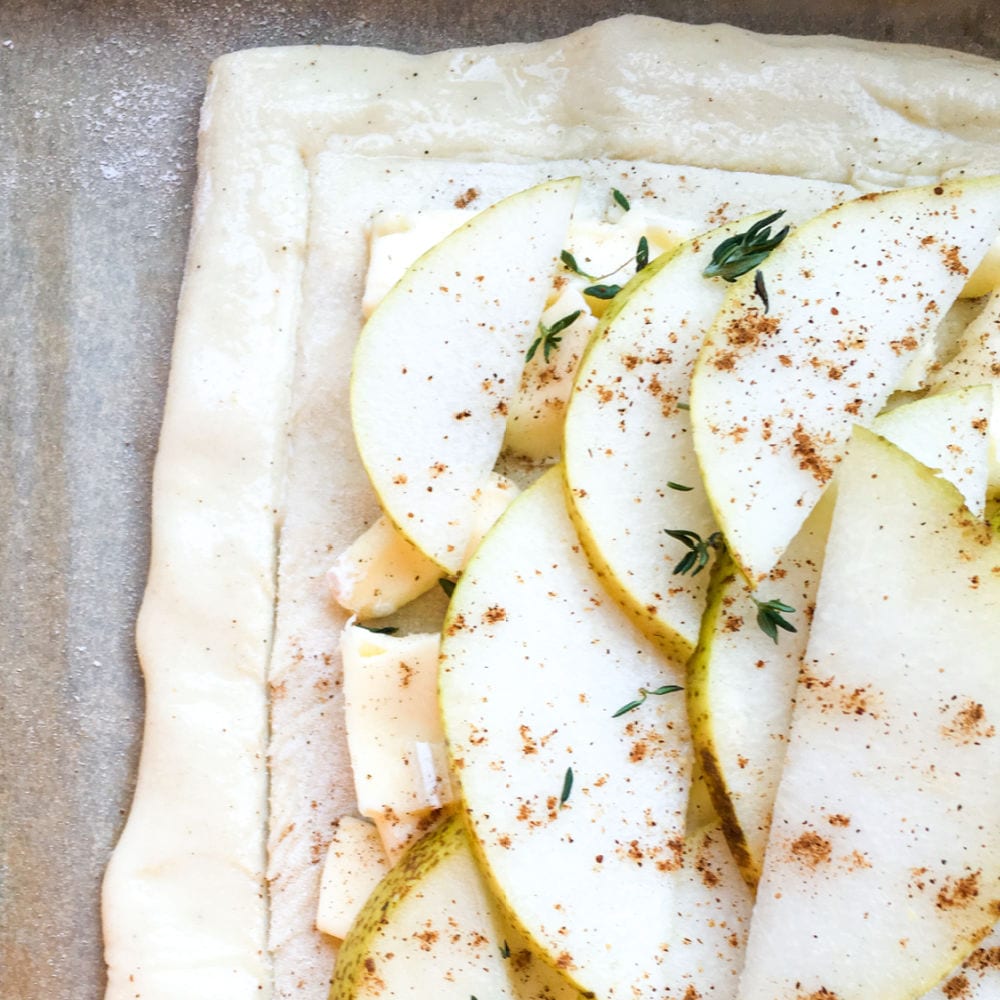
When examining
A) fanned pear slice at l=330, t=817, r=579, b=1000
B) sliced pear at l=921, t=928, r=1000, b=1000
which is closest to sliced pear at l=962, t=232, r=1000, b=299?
sliced pear at l=921, t=928, r=1000, b=1000

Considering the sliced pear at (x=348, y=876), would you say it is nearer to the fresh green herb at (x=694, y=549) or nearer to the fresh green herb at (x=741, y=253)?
the fresh green herb at (x=694, y=549)

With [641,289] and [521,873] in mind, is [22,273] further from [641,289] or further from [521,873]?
[521,873]

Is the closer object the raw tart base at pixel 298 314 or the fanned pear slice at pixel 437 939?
the fanned pear slice at pixel 437 939

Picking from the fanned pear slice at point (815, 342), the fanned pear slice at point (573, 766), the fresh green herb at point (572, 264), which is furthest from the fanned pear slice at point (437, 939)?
the fresh green herb at point (572, 264)

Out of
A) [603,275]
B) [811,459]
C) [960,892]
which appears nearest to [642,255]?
[603,275]

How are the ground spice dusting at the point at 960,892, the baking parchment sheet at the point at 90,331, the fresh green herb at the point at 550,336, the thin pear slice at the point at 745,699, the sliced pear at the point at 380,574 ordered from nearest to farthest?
1. the ground spice dusting at the point at 960,892
2. the thin pear slice at the point at 745,699
3. the fresh green herb at the point at 550,336
4. the sliced pear at the point at 380,574
5. the baking parchment sheet at the point at 90,331

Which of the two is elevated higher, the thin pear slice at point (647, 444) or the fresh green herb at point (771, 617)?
the thin pear slice at point (647, 444)
